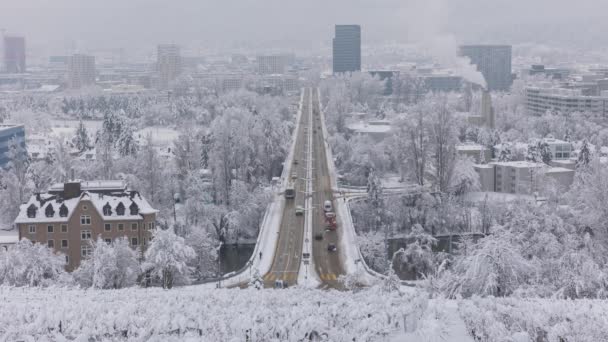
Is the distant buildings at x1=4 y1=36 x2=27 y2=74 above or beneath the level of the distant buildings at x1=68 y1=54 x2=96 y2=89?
above

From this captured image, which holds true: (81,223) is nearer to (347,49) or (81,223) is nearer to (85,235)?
(85,235)

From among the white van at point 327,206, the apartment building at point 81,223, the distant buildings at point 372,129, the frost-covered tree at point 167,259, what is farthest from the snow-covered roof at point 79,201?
the distant buildings at point 372,129

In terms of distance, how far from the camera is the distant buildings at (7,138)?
4122 cm

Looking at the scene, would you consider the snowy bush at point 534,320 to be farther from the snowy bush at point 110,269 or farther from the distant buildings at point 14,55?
the distant buildings at point 14,55

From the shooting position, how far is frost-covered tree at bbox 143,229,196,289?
64.1ft

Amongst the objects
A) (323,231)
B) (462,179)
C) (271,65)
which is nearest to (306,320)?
(323,231)

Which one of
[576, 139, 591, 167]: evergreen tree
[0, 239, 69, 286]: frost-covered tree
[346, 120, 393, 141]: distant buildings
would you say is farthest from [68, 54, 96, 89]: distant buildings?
[0, 239, 69, 286]: frost-covered tree

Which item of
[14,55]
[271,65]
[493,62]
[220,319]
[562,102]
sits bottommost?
[220,319]

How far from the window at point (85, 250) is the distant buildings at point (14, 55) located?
438 ft

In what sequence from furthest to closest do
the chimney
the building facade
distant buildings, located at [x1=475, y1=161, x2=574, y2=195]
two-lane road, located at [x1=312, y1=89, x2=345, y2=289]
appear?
the building facade < distant buildings, located at [x1=475, y1=161, x2=574, y2=195] < the chimney < two-lane road, located at [x1=312, y1=89, x2=345, y2=289]

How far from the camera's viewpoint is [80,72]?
12106 cm

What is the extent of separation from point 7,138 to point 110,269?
26.2 metres

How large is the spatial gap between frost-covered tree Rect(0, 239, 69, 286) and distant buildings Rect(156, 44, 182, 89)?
96208mm

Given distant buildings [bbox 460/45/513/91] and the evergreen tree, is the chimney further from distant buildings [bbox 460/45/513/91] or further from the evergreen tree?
distant buildings [bbox 460/45/513/91]
